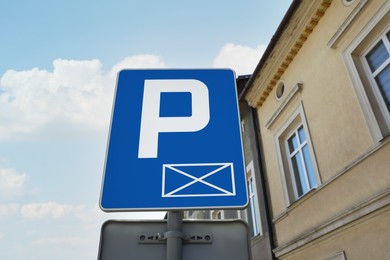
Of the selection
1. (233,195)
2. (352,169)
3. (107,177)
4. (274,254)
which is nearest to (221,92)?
(233,195)

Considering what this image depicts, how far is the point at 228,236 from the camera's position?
1.58 metres

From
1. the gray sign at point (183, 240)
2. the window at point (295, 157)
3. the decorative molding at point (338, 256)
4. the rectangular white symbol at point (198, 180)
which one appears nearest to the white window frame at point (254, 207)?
the window at point (295, 157)

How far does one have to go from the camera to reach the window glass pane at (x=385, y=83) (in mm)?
5184

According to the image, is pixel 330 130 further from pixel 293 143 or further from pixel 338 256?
pixel 338 256

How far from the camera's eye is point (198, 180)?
5.76 ft

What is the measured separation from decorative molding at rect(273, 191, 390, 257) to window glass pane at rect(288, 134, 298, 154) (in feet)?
7.27

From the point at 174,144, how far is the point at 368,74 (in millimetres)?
4935

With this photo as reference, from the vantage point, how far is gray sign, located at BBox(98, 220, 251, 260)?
1.51 meters

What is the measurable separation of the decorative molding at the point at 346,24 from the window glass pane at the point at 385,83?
1.09m

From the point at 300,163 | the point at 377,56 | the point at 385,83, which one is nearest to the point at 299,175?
the point at 300,163

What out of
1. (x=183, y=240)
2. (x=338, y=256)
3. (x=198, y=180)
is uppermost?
(x=338, y=256)

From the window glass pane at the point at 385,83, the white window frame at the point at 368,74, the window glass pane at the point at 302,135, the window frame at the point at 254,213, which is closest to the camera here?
the white window frame at the point at 368,74

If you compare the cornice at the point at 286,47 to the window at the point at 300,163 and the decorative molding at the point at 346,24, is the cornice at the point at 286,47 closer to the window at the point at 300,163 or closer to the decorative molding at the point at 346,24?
the decorative molding at the point at 346,24

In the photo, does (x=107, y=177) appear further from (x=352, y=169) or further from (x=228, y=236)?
(x=352, y=169)
